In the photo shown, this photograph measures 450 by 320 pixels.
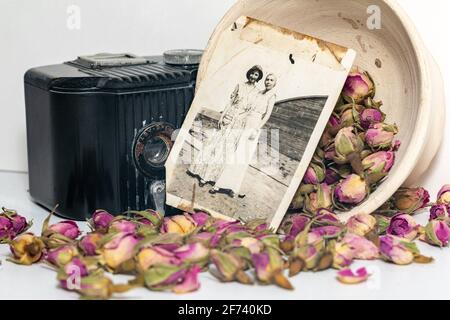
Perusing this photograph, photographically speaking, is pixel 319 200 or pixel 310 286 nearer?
pixel 310 286

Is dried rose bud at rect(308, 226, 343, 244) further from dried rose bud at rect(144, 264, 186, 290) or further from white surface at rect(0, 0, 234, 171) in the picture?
white surface at rect(0, 0, 234, 171)

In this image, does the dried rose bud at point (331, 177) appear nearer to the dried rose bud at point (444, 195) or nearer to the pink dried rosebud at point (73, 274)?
the dried rose bud at point (444, 195)

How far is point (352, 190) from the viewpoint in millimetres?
904

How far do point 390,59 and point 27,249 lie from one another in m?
0.41

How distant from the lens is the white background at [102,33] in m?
1.04

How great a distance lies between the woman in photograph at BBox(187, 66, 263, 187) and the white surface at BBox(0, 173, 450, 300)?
17 cm

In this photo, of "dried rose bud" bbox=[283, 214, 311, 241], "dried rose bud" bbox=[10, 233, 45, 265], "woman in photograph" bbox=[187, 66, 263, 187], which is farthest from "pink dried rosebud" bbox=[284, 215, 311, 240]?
"dried rose bud" bbox=[10, 233, 45, 265]

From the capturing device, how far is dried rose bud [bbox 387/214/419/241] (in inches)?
34.8

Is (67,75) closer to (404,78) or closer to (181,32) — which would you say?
(181,32)

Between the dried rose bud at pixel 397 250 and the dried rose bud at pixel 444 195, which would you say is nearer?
the dried rose bud at pixel 397 250

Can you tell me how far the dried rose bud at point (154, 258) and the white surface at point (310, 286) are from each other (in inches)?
0.9

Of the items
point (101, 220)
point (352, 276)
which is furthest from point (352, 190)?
point (101, 220)

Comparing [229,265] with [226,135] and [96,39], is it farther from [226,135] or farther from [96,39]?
[96,39]

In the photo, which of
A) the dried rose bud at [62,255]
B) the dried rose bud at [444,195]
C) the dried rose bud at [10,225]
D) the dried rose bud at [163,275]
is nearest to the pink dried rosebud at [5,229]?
the dried rose bud at [10,225]
